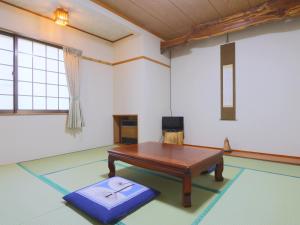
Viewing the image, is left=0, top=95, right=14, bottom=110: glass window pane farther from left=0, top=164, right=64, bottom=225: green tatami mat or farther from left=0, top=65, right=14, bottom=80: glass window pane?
left=0, top=164, right=64, bottom=225: green tatami mat

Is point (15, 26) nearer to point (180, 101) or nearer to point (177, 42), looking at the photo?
point (177, 42)

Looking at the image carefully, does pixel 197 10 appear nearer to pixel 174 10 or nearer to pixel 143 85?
pixel 174 10

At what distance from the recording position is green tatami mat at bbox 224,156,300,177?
2416mm

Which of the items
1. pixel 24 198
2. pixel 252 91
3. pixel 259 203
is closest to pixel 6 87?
pixel 24 198

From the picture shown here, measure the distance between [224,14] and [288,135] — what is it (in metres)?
2.58

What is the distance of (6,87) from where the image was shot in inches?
115

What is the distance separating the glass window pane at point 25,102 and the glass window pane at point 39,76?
365mm

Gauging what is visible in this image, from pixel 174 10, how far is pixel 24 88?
122 inches

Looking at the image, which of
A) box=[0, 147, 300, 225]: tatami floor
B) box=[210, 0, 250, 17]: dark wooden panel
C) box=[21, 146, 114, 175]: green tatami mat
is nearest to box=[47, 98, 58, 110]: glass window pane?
box=[21, 146, 114, 175]: green tatami mat

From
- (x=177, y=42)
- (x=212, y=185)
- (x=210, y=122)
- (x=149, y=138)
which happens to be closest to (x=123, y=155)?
(x=212, y=185)

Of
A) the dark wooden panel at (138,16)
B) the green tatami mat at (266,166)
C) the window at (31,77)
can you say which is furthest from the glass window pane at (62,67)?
the green tatami mat at (266,166)

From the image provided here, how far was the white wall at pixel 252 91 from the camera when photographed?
3104 mm

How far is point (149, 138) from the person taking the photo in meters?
4.08

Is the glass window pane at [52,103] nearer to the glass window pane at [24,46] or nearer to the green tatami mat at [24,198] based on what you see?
the glass window pane at [24,46]
